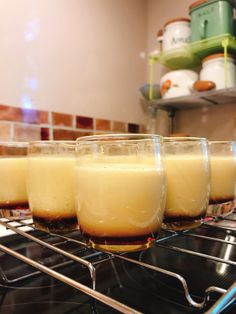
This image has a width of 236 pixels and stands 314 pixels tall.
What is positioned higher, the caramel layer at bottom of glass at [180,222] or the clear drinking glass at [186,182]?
the clear drinking glass at [186,182]

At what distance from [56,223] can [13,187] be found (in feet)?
0.37

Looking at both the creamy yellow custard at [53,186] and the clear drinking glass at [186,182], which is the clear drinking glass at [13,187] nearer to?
the creamy yellow custard at [53,186]

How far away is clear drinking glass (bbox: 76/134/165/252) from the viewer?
0.92 ft

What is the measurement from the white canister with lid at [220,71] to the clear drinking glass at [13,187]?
976 millimetres

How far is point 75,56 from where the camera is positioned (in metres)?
1.35

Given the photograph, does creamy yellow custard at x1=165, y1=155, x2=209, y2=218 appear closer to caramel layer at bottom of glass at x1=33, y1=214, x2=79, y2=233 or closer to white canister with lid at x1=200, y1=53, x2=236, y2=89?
caramel layer at bottom of glass at x1=33, y1=214, x2=79, y2=233

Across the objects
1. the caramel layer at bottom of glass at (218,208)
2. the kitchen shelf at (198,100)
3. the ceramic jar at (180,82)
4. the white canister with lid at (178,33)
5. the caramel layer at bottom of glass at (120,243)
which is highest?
the white canister with lid at (178,33)

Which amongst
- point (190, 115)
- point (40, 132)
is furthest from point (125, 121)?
point (40, 132)

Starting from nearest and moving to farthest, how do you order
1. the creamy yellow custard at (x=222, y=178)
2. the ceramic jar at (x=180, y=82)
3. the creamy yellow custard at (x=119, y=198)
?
the creamy yellow custard at (x=119, y=198), the creamy yellow custard at (x=222, y=178), the ceramic jar at (x=180, y=82)

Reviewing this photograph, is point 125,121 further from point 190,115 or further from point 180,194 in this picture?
point 180,194

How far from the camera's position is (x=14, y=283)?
33 centimetres

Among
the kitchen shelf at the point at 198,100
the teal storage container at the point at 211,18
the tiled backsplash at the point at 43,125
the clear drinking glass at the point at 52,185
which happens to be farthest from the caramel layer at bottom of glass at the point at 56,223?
the teal storage container at the point at 211,18

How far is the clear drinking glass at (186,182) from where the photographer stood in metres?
0.36

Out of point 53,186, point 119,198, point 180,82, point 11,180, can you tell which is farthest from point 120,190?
point 180,82
